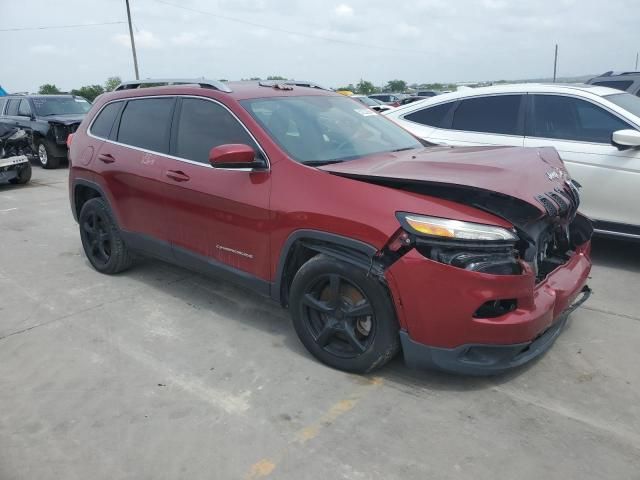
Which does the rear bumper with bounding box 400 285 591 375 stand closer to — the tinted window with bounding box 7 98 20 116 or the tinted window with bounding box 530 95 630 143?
the tinted window with bounding box 530 95 630 143

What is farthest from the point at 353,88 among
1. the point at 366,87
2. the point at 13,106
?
the point at 13,106

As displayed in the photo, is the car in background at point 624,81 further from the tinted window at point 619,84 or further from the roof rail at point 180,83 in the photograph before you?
the roof rail at point 180,83

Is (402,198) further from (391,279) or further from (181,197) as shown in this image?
(181,197)

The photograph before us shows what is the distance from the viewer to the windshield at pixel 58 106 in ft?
44.8

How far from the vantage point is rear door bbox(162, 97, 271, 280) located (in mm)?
3554

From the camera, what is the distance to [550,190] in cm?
315

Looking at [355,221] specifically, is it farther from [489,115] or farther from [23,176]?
[23,176]

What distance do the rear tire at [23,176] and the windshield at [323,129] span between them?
8.47m

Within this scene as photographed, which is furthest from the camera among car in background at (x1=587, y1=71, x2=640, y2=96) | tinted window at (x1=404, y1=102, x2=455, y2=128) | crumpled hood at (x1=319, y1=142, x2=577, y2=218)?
car in background at (x1=587, y1=71, x2=640, y2=96)

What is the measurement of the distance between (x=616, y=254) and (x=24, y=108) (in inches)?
545

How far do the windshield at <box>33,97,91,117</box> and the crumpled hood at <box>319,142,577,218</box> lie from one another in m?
12.5

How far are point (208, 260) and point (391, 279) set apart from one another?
1.63 meters

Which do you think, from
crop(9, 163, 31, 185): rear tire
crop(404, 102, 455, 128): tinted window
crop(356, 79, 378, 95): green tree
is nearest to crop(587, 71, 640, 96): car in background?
crop(404, 102, 455, 128): tinted window

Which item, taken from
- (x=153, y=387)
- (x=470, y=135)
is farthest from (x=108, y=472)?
(x=470, y=135)
